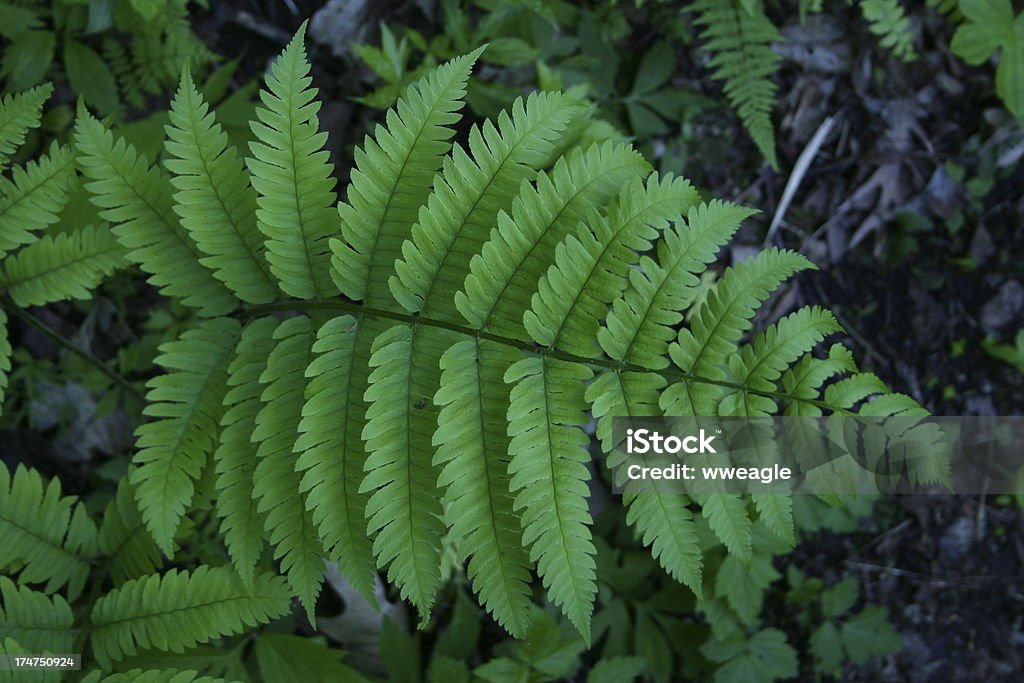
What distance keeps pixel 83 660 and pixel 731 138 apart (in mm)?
3480

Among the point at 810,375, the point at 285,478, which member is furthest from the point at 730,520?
the point at 285,478

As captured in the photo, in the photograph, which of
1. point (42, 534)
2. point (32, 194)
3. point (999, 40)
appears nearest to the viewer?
point (32, 194)

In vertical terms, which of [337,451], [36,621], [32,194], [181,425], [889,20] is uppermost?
[889,20]

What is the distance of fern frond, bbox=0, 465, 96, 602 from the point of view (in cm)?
233

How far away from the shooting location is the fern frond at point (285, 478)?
6.77 feet

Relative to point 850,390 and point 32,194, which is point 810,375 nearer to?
point 850,390

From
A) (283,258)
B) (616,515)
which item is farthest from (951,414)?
(283,258)

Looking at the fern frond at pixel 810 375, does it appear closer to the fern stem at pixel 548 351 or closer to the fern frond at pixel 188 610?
the fern stem at pixel 548 351

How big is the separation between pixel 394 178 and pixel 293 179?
27 centimetres

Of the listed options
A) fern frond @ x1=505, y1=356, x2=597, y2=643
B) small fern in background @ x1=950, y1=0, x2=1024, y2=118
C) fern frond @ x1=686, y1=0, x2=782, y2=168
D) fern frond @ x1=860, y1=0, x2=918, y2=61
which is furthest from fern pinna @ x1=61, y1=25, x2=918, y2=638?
small fern in background @ x1=950, y1=0, x2=1024, y2=118

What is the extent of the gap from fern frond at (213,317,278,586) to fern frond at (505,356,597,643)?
0.76 meters

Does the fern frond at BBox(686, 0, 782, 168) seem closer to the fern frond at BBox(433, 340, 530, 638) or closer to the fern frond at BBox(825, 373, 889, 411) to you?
the fern frond at BBox(825, 373, 889, 411)

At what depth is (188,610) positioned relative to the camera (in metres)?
2.29

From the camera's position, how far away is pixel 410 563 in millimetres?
1981
